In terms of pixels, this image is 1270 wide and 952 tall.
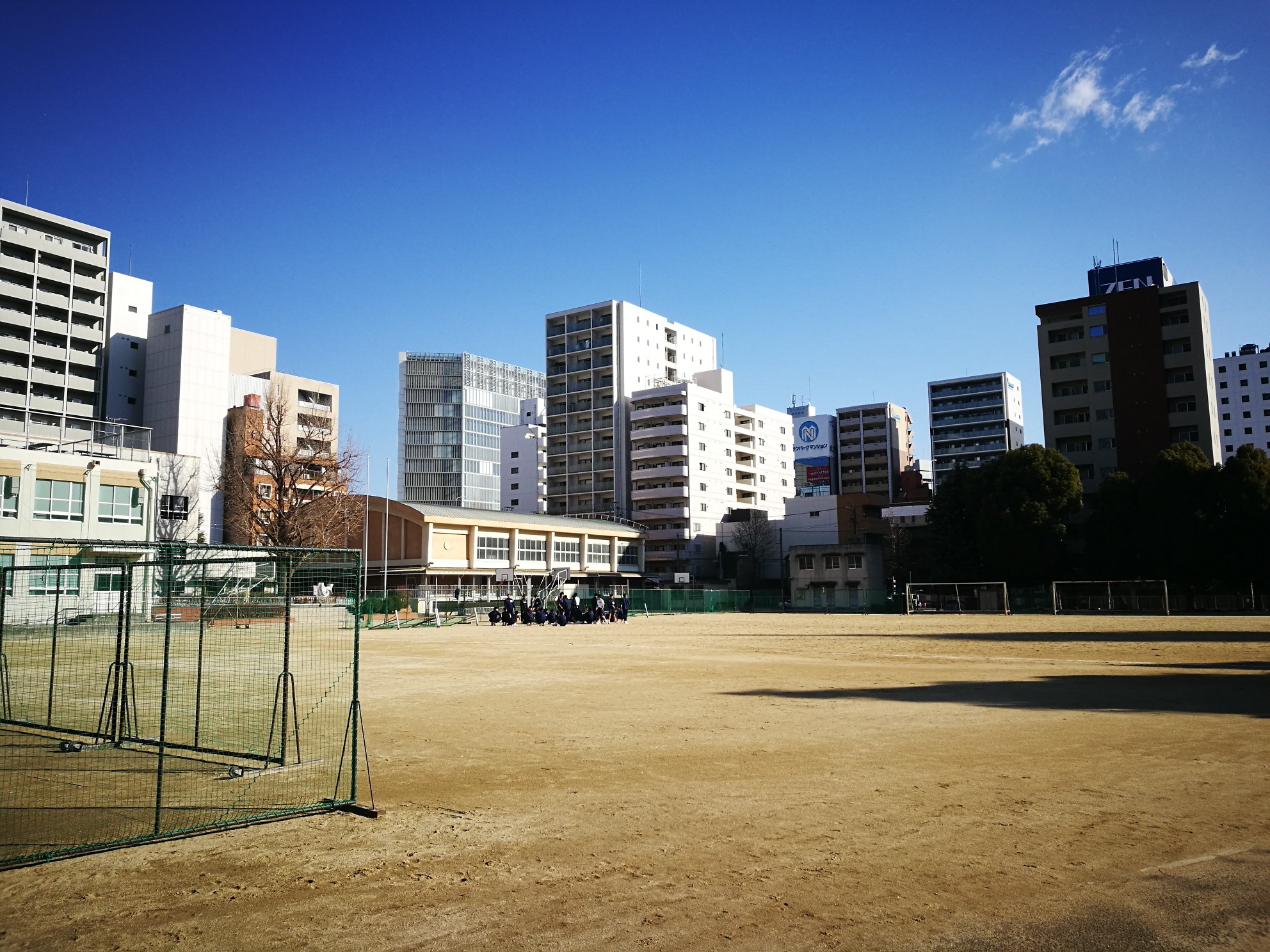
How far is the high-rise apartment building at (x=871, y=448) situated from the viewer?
481 feet

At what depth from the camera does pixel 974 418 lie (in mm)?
144625

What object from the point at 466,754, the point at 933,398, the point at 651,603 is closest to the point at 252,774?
the point at 466,754

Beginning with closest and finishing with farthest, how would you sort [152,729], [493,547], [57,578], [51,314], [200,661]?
[200,661] → [152,729] → [57,578] → [51,314] → [493,547]

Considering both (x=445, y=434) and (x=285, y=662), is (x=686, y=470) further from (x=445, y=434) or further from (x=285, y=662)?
(x=285, y=662)

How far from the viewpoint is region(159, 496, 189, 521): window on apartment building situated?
3955 cm

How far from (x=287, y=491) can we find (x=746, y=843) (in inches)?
2201

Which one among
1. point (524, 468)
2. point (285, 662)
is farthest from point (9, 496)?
point (524, 468)

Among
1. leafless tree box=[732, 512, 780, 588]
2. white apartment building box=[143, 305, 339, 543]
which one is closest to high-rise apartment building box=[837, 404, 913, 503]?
leafless tree box=[732, 512, 780, 588]

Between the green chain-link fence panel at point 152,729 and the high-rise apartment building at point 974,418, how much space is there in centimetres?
13565

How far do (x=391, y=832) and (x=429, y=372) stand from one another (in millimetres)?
152263

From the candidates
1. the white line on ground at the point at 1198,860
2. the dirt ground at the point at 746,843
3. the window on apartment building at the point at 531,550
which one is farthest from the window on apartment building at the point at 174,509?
the window on apartment building at the point at 531,550

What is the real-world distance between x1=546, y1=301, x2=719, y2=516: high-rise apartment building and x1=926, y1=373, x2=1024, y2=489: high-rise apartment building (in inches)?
2120

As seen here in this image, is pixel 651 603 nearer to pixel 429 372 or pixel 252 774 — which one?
pixel 252 774

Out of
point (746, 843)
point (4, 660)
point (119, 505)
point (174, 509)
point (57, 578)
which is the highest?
point (119, 505)
